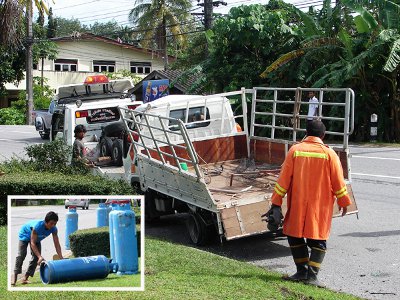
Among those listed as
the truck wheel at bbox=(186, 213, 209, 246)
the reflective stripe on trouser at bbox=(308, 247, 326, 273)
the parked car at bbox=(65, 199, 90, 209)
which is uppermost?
the parked car at bbox=(65, 199, 90, 209)

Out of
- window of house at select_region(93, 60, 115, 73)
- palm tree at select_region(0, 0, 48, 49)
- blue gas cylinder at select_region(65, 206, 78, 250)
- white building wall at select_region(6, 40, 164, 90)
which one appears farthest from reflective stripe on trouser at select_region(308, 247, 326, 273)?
window of house at select_region(93, 60, 115, 73)

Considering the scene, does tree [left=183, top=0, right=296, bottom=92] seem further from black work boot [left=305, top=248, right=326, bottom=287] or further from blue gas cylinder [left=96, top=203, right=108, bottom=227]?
blue gas cylinder [left=96, top=203, right=108, bottom=227]

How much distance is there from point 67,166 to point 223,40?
16846 millimetres

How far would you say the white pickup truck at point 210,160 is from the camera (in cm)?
841

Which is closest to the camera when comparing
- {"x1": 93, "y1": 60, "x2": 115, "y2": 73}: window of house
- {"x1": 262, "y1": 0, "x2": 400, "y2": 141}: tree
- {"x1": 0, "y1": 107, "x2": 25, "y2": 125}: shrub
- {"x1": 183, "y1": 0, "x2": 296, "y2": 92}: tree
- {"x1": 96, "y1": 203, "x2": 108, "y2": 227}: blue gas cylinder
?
{"x1": 96, "y1": 203, "x2": 108, "y2": 227}: blue gas cylinder

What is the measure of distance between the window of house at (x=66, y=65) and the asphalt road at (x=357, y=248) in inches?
1929

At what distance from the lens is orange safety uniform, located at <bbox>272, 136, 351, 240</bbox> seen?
6.56 metres

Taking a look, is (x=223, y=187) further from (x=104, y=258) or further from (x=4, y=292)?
(x=104, y=258)

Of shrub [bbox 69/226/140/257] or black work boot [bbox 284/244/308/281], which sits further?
black work boot [bbox 284/244/308/281]

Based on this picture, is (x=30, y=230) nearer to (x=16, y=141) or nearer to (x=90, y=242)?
(x=90, y=242)

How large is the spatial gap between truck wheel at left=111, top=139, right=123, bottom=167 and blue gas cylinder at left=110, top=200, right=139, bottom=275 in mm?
8705

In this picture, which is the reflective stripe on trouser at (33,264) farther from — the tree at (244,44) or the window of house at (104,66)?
the window of house at (104,66)

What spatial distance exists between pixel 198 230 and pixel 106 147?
475 cm

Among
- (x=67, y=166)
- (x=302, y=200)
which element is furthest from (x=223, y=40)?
(x=302, y=200)
